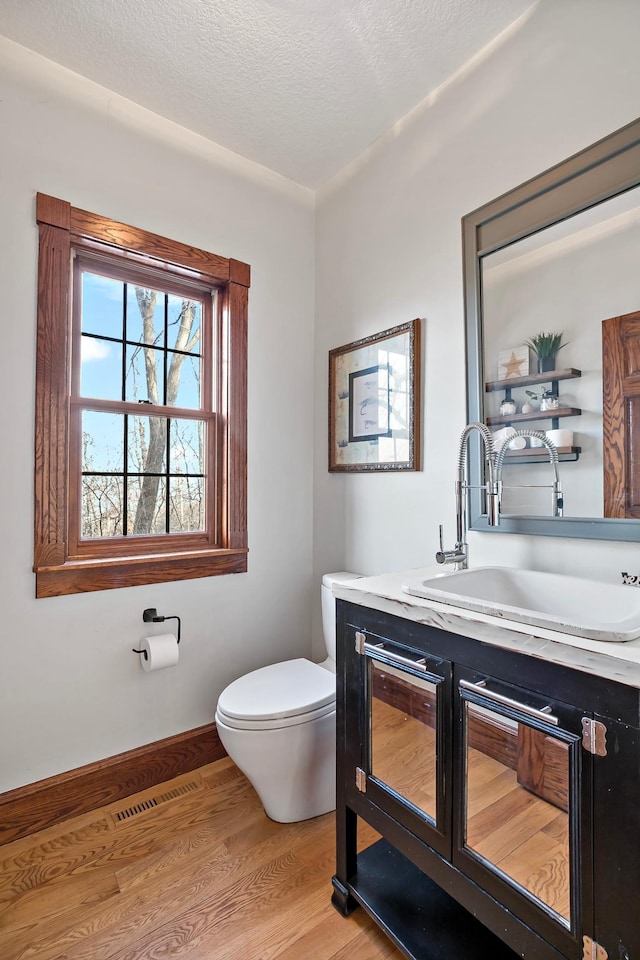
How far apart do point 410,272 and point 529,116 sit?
592 mm

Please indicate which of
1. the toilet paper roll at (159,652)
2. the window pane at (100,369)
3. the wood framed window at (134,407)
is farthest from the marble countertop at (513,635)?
the window pane at (100,369)

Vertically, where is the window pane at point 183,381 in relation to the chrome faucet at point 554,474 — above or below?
above

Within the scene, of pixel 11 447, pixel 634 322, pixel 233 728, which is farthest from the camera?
pixel 11 447

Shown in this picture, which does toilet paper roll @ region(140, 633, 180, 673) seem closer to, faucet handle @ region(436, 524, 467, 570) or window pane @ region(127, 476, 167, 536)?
window pane @ region(127, 476, 167, 536)

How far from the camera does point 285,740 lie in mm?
1473

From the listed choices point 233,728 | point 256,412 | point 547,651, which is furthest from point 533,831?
point 256,412

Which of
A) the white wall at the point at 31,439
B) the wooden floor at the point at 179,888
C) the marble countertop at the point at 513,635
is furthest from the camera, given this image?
the white wall at the point at 31,439

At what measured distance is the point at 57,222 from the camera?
1657 mm

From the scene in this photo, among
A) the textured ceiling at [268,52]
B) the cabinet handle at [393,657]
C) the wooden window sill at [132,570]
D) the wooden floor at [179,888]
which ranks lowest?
the wooden floor at [179,888]

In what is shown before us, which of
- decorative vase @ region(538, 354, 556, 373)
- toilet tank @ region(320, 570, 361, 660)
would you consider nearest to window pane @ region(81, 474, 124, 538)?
toilet tank @ region(320, 570, 361, 660)

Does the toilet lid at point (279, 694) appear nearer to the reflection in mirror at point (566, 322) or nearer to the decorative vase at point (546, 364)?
the reflection in mirror at point (566, 322)

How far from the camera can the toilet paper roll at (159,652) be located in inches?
69.2

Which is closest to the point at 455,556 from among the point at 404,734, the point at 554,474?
the point at 554,474

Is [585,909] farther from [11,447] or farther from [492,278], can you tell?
[11,447]
